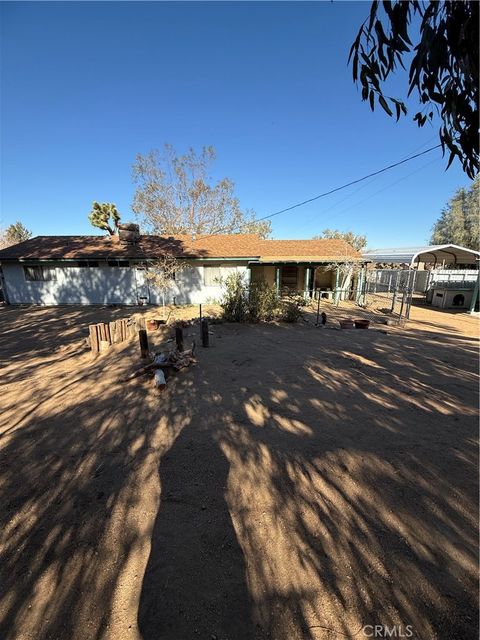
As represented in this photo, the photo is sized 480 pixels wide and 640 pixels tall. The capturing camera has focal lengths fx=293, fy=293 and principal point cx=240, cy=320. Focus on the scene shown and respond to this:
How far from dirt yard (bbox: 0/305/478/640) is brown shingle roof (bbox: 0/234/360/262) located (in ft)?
39.9

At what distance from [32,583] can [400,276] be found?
2626cm

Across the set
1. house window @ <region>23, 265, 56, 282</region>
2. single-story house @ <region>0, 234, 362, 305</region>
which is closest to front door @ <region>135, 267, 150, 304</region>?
single-story house @ <region>0, 234, 362, 305</region>

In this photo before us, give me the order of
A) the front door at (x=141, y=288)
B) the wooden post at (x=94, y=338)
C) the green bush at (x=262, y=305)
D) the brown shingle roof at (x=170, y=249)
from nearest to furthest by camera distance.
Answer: the wooden post at (x=94, y=338)
the green bush at (x=262, y=305)
the brown shingle roof at (x=170, y=249)
the front door at (x=141, y=288)

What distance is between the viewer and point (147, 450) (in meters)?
3.73

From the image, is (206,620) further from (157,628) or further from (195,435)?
(195,435)

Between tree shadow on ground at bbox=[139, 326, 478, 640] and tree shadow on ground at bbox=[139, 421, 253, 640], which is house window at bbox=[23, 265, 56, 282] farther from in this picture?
tree shadow on ground at bbox=[139, 421, 253, 640]

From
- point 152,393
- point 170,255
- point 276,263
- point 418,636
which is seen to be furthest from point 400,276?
point 418,636

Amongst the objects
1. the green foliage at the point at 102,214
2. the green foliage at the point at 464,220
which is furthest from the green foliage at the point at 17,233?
the green foliage at the point at 464,220

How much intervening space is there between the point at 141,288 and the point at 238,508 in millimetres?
15879

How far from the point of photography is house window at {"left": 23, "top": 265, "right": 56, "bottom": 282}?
56.4 ft

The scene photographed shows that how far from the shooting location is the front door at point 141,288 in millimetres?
16984

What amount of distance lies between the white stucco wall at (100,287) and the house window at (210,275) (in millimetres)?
131

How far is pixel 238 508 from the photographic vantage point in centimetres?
281

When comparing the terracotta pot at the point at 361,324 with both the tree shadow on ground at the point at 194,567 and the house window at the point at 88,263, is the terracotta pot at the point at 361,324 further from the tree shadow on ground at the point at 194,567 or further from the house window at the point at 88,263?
the house window at the point at 88,263
